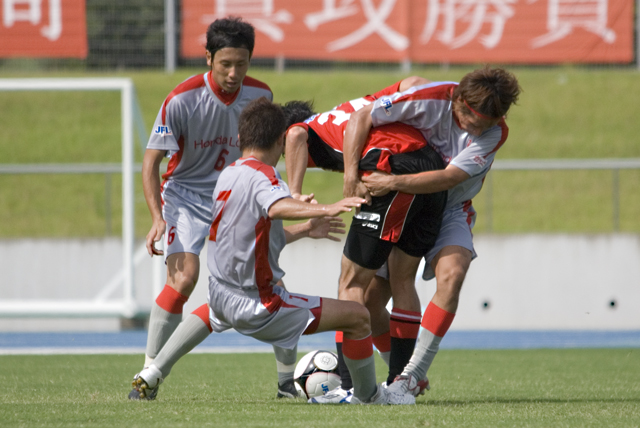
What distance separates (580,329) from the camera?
941 cm

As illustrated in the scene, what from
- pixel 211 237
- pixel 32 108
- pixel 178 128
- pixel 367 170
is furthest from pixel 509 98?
pixel 32 108

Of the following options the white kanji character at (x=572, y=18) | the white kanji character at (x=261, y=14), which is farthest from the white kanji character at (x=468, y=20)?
the white kanji character at (x=261, y=14)

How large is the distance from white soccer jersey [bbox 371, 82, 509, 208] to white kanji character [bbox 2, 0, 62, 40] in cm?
1202

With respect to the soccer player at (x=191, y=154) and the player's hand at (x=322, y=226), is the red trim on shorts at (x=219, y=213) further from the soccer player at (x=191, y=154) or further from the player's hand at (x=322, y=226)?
the soccer player at (x=191, y=154)

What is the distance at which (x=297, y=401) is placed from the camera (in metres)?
4.25

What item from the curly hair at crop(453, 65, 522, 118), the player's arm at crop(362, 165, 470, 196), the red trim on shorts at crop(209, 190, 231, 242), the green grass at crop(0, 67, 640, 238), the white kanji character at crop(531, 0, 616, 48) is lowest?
the green grass at crop(0, 67, 640, 238)

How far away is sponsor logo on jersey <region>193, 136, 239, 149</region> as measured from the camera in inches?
189

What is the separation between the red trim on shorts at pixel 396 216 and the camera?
4164mm

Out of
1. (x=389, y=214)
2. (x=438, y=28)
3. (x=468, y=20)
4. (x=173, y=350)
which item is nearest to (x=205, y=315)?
(x=173, y=350)

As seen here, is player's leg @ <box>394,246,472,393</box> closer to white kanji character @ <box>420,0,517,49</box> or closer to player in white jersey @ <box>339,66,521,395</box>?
player in white jersey @ <box>339,66,521,395</box>

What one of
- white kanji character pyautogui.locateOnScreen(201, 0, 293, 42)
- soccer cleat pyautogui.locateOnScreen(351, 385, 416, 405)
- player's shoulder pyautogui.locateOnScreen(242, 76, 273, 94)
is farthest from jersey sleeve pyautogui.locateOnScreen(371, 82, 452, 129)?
white kanji character pyautogui.locateOnScreen(201, 0, 293, 42)

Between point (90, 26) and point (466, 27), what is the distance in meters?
7.24

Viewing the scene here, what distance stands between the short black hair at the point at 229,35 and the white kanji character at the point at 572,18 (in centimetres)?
1158

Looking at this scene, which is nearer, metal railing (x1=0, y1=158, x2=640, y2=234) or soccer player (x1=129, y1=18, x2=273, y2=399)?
soccer player (x1=129, y1=18, x2=273, y2=399)
